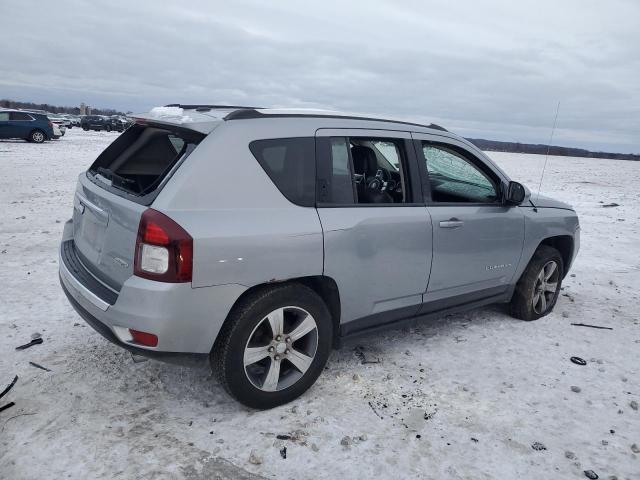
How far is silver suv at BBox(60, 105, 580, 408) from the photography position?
8.96 feet

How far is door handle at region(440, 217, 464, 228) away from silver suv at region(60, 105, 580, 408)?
0.04 feet

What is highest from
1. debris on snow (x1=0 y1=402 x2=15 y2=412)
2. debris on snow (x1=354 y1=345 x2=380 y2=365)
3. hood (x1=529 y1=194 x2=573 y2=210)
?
hood (x1=529 y1=194 x2=573 y2=210)

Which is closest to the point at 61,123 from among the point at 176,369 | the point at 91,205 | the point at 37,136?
the point at 37,136

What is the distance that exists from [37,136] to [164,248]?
2585 cm

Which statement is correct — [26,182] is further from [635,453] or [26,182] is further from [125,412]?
[635,453]

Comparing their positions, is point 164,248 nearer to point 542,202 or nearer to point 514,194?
point 514,194

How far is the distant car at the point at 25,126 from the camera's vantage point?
23.1 metres

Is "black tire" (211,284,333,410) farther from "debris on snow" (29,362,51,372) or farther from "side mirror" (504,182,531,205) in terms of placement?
"side mirror" (504,182,531,205)

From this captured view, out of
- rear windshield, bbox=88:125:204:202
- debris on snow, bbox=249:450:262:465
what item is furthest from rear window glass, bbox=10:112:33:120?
debris on snow, bbox=249:450:262:465

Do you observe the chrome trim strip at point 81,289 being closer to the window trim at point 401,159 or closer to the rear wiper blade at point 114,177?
the rear wiper blade at point 114,177

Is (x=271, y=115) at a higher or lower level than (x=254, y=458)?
higher

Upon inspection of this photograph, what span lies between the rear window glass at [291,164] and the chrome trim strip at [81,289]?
1.22 metres

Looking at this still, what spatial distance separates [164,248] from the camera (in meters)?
2.64

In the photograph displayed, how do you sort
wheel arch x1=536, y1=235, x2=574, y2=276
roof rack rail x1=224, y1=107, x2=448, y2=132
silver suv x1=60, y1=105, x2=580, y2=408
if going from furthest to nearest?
wheel arch x1=536, y1=235, x2=574, y2=276 → roof rack rail x1=224, y1=107, x2=448, y2=132 → silver suv x1=60, y1=105, x2=580, y2=408
